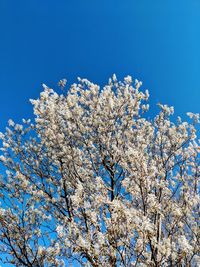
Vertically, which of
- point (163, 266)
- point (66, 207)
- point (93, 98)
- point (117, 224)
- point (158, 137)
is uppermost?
point (93, 98)

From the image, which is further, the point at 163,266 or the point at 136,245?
the point at 163,266

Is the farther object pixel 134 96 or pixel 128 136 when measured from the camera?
pixel 134 96

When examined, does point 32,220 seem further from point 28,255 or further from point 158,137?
point 158,137

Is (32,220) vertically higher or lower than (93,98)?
lower

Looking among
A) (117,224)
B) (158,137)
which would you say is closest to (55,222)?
(117,224)

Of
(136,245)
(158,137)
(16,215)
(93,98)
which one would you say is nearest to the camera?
(136,245)

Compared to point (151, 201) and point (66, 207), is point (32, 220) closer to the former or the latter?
point (66, 207)

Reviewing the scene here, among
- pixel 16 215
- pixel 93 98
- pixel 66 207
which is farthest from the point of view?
pixel 93 98

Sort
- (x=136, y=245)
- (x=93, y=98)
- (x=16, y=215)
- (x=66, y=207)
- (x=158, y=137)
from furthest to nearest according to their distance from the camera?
(x=93, y=98)
(x=158, y=137)
(x=66, y=207)
(x=16, y=215)
(x=136, y=245)

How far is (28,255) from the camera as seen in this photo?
8250 millimetres

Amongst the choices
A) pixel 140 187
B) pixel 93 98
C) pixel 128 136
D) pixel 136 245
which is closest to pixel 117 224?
pixel 136 245

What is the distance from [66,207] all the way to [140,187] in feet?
10.4

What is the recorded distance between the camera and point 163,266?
271 inches

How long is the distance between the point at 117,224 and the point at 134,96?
6.17m
